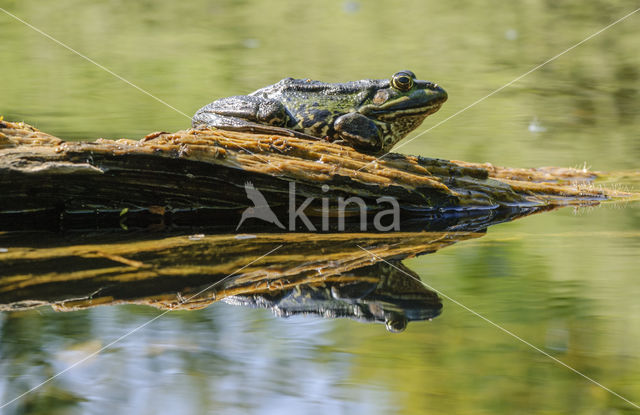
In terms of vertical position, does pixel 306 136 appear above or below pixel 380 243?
above

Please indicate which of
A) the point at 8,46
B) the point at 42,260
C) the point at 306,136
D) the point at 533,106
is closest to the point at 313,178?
the point at 306,136

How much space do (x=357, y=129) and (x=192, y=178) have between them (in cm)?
149

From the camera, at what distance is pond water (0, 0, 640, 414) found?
2.42m

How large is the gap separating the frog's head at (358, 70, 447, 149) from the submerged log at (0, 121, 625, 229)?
0.36 meters

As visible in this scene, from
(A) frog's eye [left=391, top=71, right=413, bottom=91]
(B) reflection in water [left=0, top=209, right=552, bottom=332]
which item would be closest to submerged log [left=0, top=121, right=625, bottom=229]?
(B) reflection in water [left=0, top=209, right=552, bottom=332]

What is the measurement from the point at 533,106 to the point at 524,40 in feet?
10.9

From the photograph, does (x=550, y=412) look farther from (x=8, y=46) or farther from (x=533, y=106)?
(x=8, y=46)

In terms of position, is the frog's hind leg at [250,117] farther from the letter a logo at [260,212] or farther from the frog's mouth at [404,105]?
the letter a logo at [260,212]

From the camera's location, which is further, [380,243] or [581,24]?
[581,24]

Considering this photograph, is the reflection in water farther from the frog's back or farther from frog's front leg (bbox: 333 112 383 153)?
the frog's back

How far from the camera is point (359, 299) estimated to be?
3346 millimetres

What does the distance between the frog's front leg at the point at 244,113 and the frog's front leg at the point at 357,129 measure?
0.45 metres

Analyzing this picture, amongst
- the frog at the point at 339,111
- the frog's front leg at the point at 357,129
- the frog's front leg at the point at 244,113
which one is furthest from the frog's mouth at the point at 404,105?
the frog's front leg at the point at 244,113

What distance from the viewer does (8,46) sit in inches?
468
